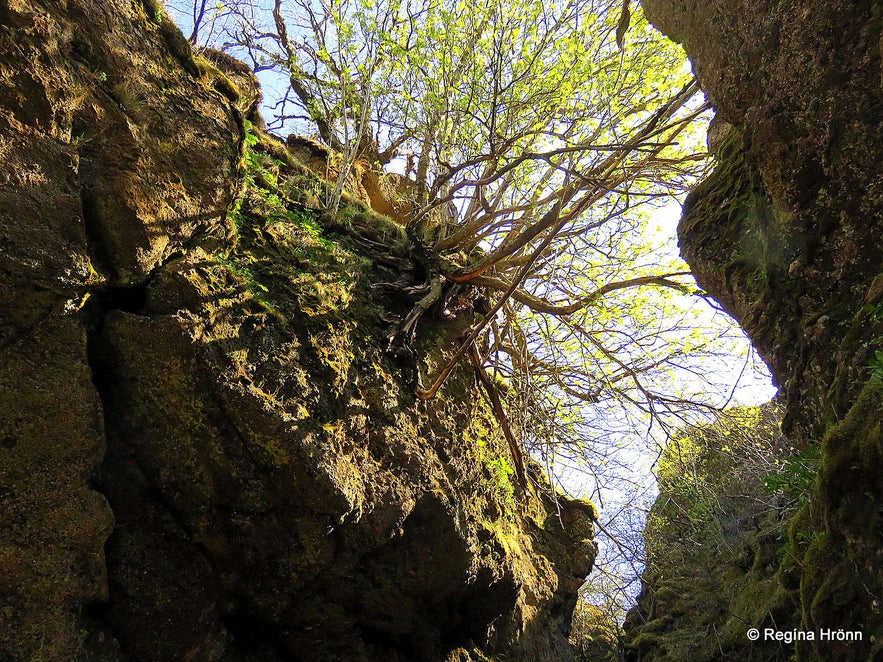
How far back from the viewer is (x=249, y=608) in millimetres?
3082

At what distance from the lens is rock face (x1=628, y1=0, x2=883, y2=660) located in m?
2.04

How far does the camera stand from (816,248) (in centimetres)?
271

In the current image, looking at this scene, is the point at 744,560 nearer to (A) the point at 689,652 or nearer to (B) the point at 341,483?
(A) the point at 689,652

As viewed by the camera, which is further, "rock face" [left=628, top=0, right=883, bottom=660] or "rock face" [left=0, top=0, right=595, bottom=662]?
"rock face" [left=0, top=0, right=595, bottom=662]

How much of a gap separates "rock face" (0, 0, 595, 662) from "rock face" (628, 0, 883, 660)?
2354 mm

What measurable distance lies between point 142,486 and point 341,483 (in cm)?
110

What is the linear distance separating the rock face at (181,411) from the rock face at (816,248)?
235 centimetres

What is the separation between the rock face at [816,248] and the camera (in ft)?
6.68

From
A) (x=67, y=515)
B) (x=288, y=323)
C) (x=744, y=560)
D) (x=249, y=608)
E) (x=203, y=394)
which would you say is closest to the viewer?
(x=67, y=515)

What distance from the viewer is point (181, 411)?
276 cm

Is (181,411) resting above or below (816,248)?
below

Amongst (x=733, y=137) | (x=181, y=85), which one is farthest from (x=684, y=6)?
(x=181, y=85)

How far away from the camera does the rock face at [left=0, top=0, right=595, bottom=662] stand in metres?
2.29

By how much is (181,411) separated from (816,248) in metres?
3.72
